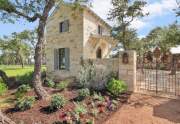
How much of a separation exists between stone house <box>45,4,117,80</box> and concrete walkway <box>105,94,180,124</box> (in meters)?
5.90

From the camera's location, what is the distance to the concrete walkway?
836cm

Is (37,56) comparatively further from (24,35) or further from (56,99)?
Result: (24,35)

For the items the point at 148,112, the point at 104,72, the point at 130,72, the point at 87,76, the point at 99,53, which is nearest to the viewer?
the point at 148,112

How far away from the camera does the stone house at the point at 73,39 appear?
642 inches

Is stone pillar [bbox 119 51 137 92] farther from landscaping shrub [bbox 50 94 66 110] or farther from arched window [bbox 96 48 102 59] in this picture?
arched window [bbox 96 48 102 59]

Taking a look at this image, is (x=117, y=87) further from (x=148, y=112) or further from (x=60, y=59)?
(x=60, y=59)

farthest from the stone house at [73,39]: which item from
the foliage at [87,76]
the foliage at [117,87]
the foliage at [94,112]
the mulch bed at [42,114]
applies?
the foliage at [94,112]

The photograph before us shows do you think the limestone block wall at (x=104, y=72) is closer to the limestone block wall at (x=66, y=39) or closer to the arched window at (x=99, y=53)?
the limestone block wall at (x=66, y=39)

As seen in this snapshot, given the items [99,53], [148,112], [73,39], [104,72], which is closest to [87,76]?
[104,72]

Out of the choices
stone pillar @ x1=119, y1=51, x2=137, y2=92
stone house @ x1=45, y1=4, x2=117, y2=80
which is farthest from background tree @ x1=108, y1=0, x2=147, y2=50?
stone pillar @ x1=119, y1=51, x2=137, y2=92

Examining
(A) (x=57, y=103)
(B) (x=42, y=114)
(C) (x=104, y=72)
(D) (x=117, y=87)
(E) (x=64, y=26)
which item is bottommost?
(B) (x=42, y=114)

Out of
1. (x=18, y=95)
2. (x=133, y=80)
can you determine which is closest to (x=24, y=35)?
(x=18, y=95)

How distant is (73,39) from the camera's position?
16703 mm

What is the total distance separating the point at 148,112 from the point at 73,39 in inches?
360
